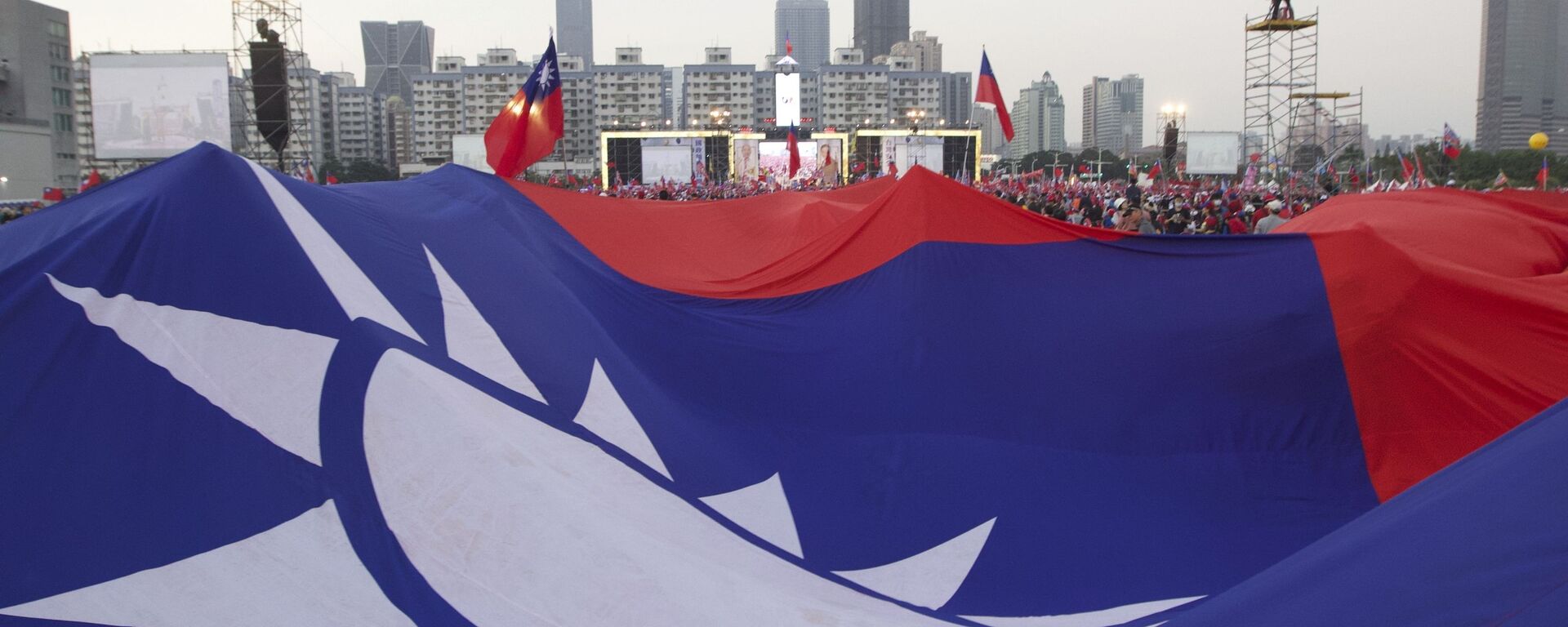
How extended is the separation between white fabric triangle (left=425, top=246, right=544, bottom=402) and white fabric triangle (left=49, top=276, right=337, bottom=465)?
2.13ft

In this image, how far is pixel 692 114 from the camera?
134500 mm

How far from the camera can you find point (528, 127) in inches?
348

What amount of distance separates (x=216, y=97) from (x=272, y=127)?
7.29 meters

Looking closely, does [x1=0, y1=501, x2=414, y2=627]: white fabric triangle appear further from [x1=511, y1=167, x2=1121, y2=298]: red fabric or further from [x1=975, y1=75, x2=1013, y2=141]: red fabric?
[x1=975, y1=75, x2=1013, y2=141]: red fabric

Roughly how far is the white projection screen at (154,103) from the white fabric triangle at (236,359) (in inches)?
1082

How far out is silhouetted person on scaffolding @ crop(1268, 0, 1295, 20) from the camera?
1252 inches

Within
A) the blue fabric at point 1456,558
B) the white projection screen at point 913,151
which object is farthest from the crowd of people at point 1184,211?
the white projection screen at point 913,151

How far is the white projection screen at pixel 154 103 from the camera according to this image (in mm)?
27391

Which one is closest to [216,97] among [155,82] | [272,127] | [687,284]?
[155,82]

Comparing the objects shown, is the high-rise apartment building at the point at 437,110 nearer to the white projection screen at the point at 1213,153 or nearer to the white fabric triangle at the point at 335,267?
the white projection screen at the point at 1213,153

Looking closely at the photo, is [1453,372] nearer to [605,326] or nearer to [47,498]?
[605,326]

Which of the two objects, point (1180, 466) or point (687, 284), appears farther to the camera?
point (687, 284)

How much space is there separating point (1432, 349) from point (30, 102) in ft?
160

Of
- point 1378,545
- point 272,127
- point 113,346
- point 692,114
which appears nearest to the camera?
point 1378,545
